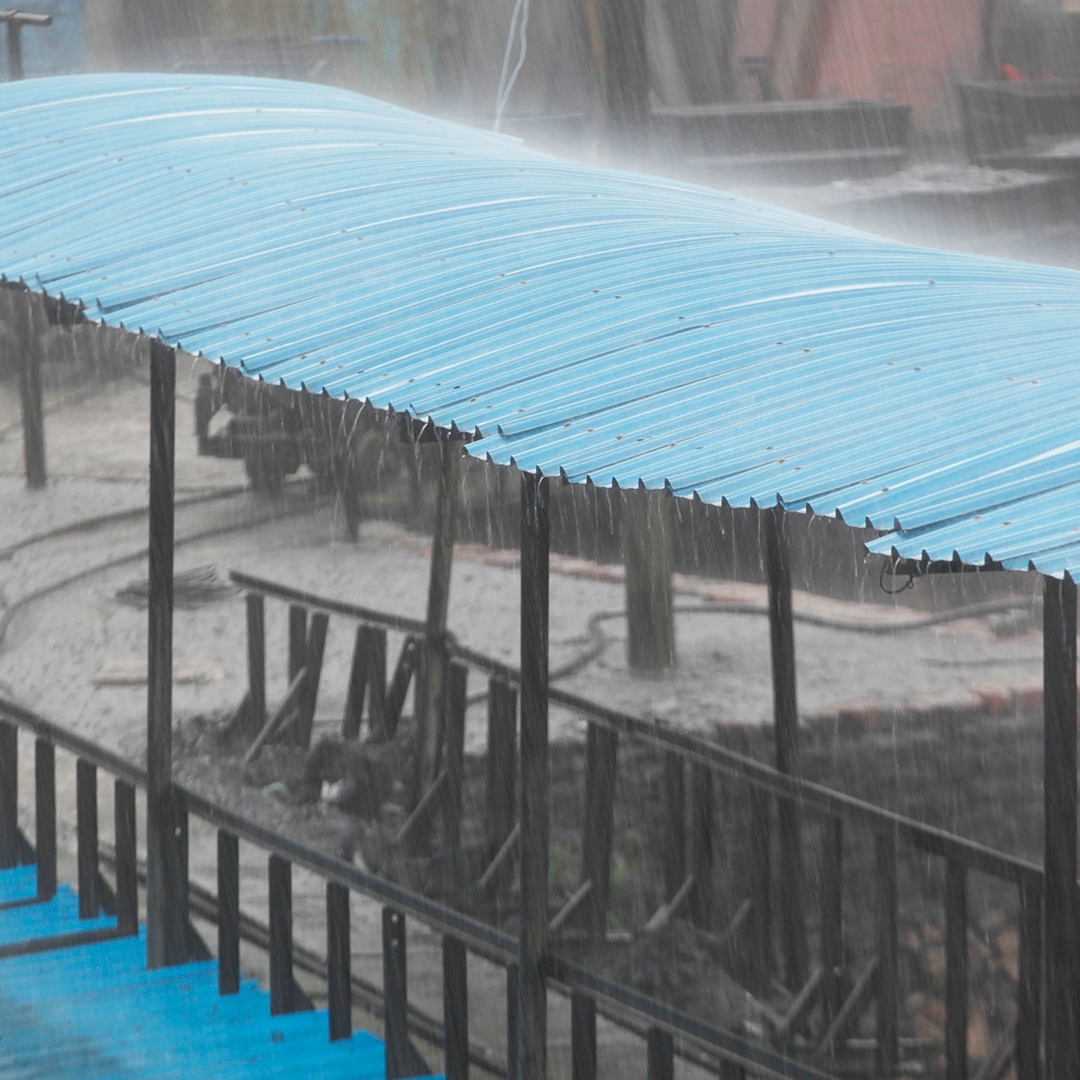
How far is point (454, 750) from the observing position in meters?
5.04

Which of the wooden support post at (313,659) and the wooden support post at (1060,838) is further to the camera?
the wooden support post at (313,659)

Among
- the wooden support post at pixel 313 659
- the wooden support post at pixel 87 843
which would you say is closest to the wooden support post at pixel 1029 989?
the wooden support post at pixel 87 843

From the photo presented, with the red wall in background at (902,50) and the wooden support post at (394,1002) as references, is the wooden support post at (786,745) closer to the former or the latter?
the wooden support post at (394,1002)

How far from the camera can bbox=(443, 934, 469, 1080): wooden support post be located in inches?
114

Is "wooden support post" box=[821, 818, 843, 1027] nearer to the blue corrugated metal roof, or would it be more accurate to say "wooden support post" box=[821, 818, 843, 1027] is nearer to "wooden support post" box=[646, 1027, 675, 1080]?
"wooden support post" box=[646, 1027, 675, 1080]

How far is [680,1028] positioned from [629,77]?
12.0 metres

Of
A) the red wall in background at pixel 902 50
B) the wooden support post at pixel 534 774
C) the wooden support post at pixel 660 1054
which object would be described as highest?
the red wall in background at pixel 902 50

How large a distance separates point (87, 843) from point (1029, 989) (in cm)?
229

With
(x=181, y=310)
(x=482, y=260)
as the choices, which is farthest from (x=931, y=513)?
(x=181, y=310)

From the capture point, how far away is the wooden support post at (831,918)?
381 cm

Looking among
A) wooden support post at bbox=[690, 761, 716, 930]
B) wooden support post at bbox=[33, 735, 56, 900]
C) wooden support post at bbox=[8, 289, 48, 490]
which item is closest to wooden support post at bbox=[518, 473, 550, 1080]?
wooden support post at bbox=[690, 761, 716, 930]

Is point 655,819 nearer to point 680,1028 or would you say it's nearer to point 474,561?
point 680,1028

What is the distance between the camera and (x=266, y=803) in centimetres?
552

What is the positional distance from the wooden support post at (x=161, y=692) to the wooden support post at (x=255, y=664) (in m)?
2.10
